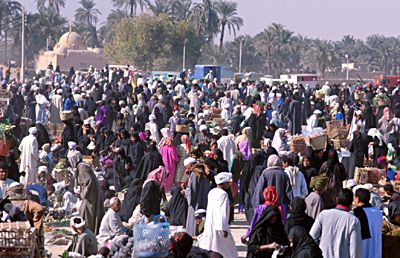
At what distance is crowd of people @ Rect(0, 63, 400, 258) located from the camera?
9938mm

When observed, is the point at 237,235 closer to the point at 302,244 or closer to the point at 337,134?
the point at 302,244

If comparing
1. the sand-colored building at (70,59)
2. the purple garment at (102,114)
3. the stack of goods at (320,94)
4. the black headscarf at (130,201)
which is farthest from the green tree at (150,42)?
the black headscarf at (130,201)

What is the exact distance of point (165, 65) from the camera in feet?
246

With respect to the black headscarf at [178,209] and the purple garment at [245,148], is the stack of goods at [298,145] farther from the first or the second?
the black headscarf at [178,209]

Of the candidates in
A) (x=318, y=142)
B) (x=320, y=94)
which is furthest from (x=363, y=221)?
(x=320, y=94)

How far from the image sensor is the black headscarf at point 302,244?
9.22 metres

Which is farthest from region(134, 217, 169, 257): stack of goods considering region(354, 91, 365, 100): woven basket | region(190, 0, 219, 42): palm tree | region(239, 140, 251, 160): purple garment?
region(190, 0, 219, 42): palm tree

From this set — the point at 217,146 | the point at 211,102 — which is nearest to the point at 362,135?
the point at 217,146

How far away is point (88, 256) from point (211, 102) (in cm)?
2428

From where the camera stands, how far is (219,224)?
11.4 metres

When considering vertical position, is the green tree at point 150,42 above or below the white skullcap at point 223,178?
above

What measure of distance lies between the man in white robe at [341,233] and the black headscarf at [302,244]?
0.24m

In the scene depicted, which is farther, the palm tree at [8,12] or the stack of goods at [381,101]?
the palm tree at [8,12]

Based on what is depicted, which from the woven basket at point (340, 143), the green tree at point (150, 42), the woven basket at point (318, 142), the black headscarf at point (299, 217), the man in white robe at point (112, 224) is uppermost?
the green tree at point (150, 42)
